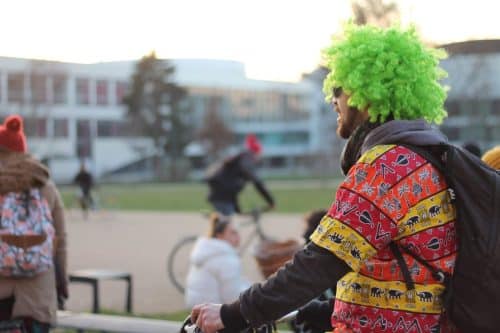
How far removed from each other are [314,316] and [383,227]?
85 cm

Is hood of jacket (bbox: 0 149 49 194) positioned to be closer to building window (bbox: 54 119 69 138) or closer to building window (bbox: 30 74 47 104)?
building window (bbox: 30 74 47 104)

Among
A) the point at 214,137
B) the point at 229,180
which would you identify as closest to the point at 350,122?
the point at 229,180

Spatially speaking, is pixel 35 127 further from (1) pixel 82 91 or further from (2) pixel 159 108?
(1) pixel 82 91

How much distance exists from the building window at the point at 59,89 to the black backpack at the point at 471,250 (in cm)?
6732

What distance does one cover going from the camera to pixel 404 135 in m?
2.56

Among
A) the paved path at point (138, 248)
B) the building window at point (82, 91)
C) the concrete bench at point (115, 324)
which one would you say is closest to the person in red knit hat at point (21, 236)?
the concrete bench at point (115, 324)

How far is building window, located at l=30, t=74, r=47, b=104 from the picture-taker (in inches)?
2591

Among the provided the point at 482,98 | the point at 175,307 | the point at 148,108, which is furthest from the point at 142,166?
the point at 175,307

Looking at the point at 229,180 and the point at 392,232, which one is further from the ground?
the point at 392,232

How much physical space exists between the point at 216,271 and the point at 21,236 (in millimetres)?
3881

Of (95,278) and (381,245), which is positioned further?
(95,278)

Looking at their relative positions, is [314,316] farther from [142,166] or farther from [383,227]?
[142,166]

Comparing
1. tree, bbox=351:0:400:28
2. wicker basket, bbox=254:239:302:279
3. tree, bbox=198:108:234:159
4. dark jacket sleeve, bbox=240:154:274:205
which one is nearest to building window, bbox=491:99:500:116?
tree, bbox=351:0:400:28

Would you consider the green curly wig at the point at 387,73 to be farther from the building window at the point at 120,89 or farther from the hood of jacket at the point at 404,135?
the building window at the point at 120,89
